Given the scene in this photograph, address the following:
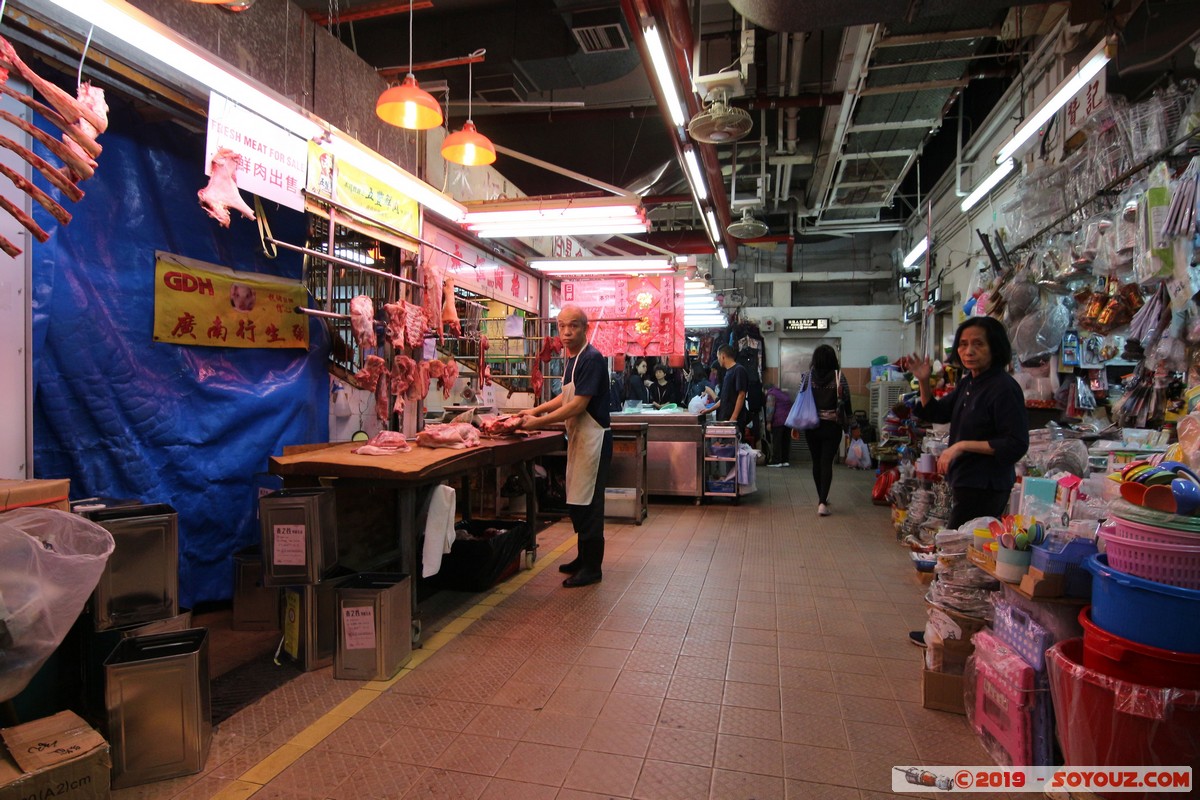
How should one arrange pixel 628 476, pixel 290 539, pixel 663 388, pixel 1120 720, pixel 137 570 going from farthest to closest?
pixel 663 388 → pixel 628 476 → pixel 290 539 → pixel 137 570 → pixel 1120 720

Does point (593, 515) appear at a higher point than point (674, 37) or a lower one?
lower

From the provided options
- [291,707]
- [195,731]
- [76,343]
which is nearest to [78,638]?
[195,731]

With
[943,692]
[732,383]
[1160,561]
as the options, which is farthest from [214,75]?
[732,383]

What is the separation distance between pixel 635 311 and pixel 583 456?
3942 millimetres

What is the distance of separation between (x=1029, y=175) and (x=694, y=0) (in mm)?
3813

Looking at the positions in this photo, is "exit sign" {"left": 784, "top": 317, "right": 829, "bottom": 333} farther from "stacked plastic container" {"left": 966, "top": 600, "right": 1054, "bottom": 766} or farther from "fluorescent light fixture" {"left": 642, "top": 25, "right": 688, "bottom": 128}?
"stacked plastic container" {"left": 966, "top": 600, "right": 1054, "bottom": 766}

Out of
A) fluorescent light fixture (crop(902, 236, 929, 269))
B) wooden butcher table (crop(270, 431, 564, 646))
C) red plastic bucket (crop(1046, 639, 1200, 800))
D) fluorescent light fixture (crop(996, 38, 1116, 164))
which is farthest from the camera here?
fluorescent light fixture (crop(902, 236, 929, 269))

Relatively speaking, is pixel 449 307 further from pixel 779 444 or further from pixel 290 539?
pixel 779 444

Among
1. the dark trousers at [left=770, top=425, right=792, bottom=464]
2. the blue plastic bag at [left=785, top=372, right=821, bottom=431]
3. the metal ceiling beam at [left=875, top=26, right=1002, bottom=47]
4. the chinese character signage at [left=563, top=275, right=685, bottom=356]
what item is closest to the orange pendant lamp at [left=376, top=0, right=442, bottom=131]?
the chinese character signage at [left=563, top=275, right=685, bottom=356]

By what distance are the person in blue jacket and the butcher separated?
245 cm

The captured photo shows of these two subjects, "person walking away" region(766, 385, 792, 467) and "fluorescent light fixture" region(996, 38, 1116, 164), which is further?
"person walking away" region(766, 385, 792, 467)

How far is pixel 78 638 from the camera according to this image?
267 centimetres

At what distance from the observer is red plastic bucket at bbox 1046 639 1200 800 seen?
1881 mm

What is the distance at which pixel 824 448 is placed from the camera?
25.0ft
